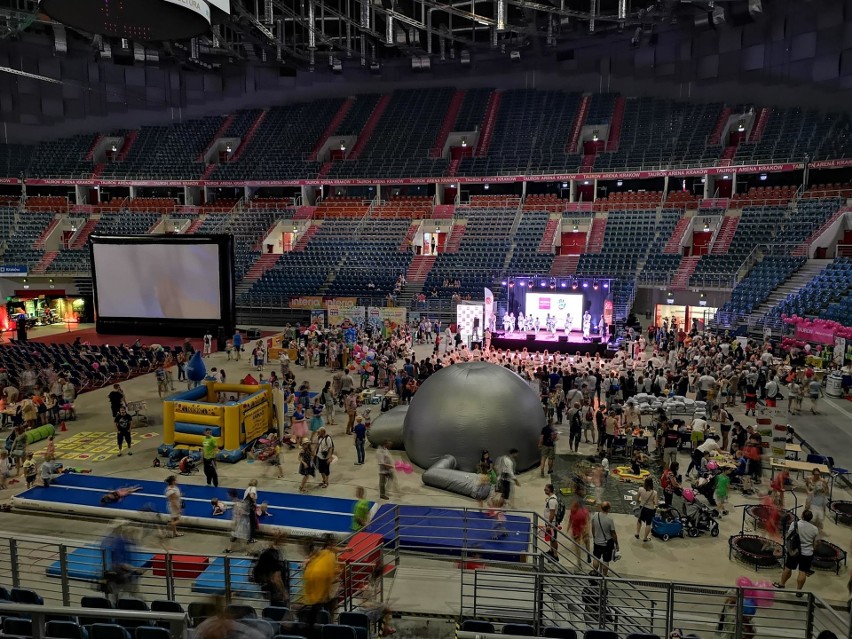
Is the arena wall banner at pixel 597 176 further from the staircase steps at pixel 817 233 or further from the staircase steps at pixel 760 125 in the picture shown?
the staircase steps at pixel 817 233

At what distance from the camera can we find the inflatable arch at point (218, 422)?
16109 millimetres

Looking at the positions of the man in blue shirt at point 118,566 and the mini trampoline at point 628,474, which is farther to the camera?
the mini trampoline at point 628,474

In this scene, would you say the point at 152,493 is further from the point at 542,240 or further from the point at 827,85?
the point at 827,85

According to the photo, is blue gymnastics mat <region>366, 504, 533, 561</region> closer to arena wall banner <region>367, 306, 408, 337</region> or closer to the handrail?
the handrail

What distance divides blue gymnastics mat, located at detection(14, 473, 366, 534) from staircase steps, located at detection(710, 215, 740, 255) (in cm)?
3058

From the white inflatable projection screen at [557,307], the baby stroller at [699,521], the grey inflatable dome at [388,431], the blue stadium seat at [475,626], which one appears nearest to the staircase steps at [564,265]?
the white inflatable projection screen at [557,307]

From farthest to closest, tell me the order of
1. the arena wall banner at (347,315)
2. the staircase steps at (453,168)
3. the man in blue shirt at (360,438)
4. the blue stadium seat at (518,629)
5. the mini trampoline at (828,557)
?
the staircase steps at (453,168), the arena wall banner at (347,315), the man in blue shirt at (360,438), the mini trampoline at (828,557), the blue stadium seat at (518,629)

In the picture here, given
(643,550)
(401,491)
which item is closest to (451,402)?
(401,491)

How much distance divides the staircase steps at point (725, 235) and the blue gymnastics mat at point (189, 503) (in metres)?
30.6

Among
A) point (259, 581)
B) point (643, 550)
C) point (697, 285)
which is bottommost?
point (643, 550)

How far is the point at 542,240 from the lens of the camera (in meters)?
41.2

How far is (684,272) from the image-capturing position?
35.3 m

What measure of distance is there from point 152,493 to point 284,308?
84.6 feet

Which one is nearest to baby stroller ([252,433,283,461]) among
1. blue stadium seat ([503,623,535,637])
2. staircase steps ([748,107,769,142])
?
blue stadium seat ([503,623,535,637])
